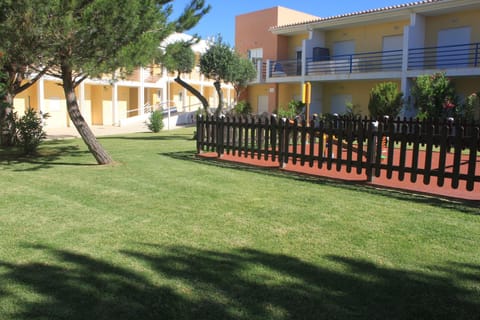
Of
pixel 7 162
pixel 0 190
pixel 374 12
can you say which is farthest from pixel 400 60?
pixel 0 190

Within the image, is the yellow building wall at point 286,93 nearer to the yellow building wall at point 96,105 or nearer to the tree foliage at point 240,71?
the tree foliage at point 240,71

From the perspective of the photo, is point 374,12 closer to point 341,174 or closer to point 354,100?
point 354,100

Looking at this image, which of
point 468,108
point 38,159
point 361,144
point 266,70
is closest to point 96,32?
point 38,159

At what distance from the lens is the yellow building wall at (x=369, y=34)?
24.0 m

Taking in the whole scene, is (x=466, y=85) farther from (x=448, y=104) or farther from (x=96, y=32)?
(x=96, y=32)

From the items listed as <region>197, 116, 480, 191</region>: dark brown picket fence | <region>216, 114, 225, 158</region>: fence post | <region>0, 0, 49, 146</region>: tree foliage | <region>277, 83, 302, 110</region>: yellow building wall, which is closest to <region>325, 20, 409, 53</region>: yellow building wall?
<region>277, 83, 302, 110</region>: yellow building wall

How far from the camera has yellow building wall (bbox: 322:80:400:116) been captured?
2528cm

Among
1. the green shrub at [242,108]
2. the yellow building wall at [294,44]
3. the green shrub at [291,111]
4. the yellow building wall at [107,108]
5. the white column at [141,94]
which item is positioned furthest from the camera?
the white column at [141,94]

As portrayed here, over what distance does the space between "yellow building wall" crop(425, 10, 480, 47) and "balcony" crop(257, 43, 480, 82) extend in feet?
1.69

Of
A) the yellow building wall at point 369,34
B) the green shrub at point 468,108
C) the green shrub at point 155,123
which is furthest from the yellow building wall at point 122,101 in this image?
the green shrub at point 468,108

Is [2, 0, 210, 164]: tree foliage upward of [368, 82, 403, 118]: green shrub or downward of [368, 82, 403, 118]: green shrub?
upward

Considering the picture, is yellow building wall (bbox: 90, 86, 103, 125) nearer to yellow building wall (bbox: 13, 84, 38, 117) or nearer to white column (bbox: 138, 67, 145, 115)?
white column (bbox: 138, 67, 145, 115)

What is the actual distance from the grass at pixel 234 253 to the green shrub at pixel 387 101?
1442 centimetres

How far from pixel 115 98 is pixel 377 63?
18.3 meters
